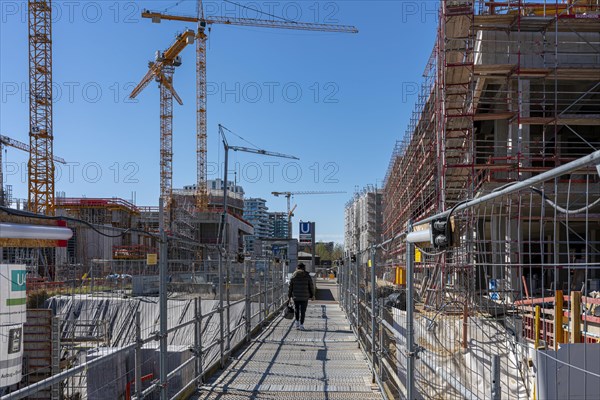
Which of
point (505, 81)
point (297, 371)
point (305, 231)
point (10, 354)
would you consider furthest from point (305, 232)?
point (10, 354)

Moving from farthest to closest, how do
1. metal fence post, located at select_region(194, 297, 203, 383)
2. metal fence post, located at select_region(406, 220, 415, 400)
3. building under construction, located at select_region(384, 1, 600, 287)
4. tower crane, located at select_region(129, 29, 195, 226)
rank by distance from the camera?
tower crane, located at select_region(129, 29, 195, 226)
building under construction, located at select_region(384, 1, 600, 287)
metal fence post, located at select_region(194, 297, 203, 383)
metal fence post, located at select_region(406, 220, 415, 400)

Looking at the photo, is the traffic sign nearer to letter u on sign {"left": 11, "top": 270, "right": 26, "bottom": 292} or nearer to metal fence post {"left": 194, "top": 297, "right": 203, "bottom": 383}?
metal fence post {"left": 194, "top": 297, "right": 203, "bottom": 383}

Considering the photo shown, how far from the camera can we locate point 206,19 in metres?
72.8

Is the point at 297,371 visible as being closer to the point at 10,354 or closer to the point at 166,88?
the point at 10,354

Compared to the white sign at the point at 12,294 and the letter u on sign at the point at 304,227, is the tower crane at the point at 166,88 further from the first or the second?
the white sign at the point at 12,294

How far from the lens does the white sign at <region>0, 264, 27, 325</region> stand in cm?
343

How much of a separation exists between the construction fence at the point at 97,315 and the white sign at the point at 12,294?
12mm

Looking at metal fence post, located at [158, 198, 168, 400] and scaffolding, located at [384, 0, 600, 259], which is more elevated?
scaffolding, located at [384, 0, 600, 259]

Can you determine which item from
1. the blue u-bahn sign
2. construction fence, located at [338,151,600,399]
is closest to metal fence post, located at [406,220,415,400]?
construction fence, located at [338,151,600,399]

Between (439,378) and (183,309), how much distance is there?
522cm

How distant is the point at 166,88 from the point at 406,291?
71411 mm

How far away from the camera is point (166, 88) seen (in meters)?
72.2

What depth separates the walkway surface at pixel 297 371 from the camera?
6.82 metres

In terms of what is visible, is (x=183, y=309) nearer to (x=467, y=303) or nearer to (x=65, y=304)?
(x=65, y=304)
